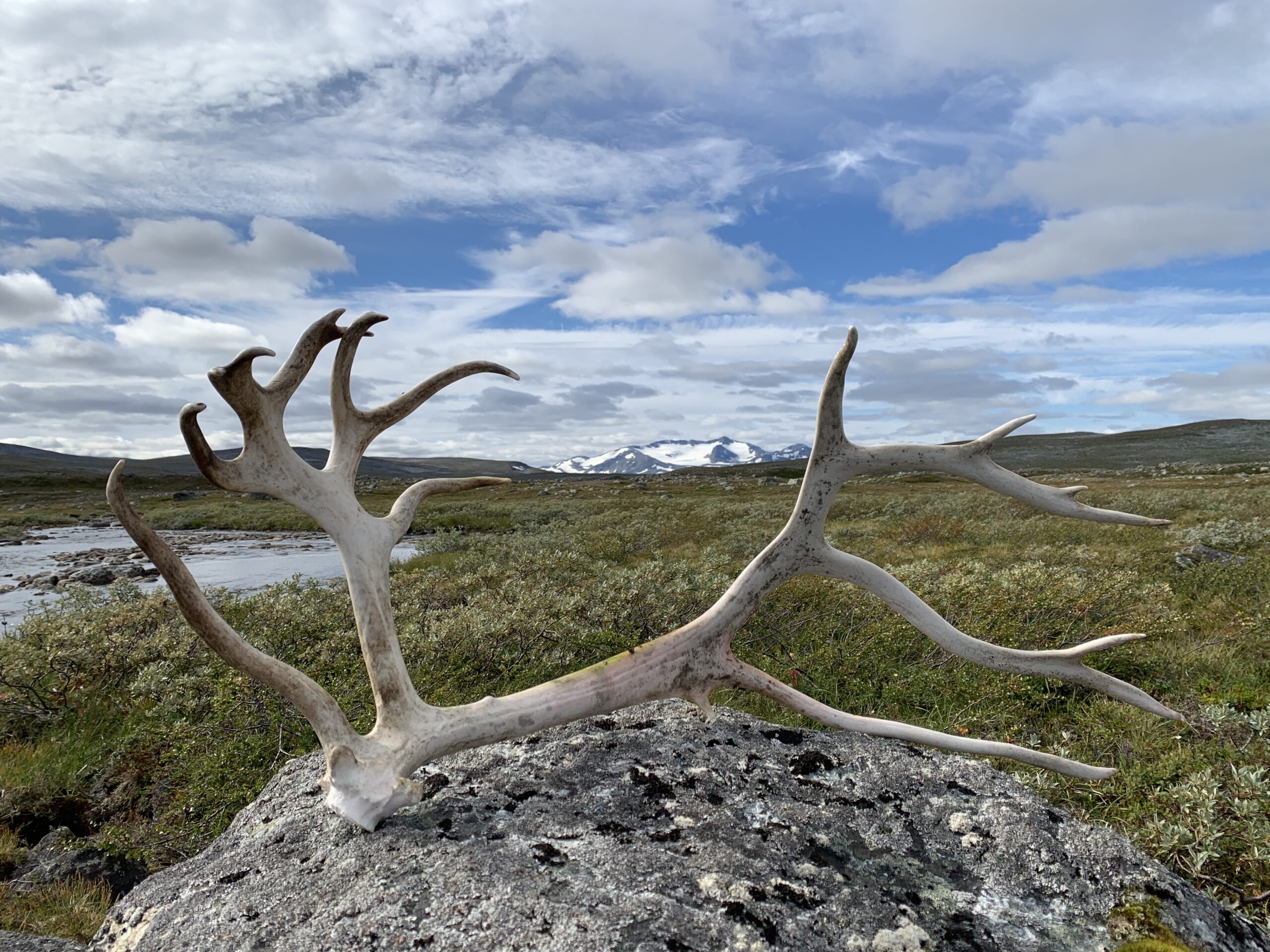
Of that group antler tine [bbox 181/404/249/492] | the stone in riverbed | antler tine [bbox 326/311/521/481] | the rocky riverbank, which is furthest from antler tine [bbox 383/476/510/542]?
the stone in riverbed

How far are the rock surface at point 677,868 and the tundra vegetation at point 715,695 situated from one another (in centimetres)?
176

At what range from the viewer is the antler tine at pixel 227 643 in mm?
2371

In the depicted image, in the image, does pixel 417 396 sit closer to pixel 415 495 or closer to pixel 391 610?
pixel 415 495

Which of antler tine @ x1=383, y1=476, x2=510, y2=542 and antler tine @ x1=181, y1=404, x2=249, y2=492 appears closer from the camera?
antler tine @ x1=181, y1=404, x2=249, y2=492

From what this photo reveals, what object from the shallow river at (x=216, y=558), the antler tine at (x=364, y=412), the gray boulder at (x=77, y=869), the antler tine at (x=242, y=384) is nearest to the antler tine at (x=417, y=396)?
the antler tine at (x=364, y=412)

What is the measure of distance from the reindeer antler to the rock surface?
189 mm

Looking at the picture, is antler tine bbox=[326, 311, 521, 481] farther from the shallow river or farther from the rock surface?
the shallow river

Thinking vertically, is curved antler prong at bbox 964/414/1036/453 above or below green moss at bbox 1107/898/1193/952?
above

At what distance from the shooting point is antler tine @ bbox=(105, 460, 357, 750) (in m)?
2.37

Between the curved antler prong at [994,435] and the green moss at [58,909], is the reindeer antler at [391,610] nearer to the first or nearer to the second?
the curved antler prong at [994,435]

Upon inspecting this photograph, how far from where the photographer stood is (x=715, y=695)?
18.4 ft

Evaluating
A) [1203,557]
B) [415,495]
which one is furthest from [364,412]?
A: [1203,557]

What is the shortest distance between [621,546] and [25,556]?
2697 centimetres

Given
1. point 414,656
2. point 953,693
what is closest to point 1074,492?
point 953,693
